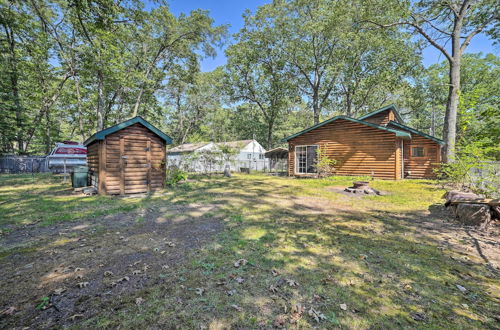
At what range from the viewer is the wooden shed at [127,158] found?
8.26 meters

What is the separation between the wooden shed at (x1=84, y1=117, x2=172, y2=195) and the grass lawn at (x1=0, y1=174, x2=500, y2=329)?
2.82 meters

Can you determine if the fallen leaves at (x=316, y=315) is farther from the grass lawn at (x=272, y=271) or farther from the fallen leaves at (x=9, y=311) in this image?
the fallen leaves at (x=9, y=311)

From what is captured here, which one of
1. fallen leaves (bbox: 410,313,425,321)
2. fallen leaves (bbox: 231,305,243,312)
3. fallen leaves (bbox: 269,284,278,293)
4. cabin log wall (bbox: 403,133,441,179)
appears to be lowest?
fallen leaves (bbox: 410,313,425,321)

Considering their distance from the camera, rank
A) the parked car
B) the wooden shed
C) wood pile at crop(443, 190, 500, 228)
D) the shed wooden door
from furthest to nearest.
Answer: the parked car, the shed wooden door, the wooden shed, wood pile at crop(443, 190, 500, 228)

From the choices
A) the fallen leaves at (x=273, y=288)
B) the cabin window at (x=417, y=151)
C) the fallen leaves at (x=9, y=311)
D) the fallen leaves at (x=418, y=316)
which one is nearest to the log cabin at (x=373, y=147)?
the cabin window at (x=417, y=151)

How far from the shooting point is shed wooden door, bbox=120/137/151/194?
8656 millimetres

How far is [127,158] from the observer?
8.73m

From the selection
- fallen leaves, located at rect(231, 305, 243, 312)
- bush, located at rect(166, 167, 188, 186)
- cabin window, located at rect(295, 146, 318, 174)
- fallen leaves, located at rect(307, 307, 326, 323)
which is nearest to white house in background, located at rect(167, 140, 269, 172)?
cabin window, located at rect(295, 146, 318, 174)

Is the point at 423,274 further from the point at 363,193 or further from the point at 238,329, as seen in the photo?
the point at 363,193

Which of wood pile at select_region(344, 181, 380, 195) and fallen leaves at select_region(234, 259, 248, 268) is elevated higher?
wood pile at select_region(344, 181, 380, 195)

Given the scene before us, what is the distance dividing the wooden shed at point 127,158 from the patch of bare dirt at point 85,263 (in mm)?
3698

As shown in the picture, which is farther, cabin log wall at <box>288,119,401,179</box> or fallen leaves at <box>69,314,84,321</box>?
cabin log wall at <box>288,119,401,179</box>

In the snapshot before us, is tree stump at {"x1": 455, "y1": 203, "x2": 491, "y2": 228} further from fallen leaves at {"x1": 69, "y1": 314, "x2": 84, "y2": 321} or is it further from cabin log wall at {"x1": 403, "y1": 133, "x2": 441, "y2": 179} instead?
cabin log wall at {"x1": 403, "y1": 133, "x2": 441, "y2": 179}

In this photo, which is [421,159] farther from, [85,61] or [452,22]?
[85,61]
